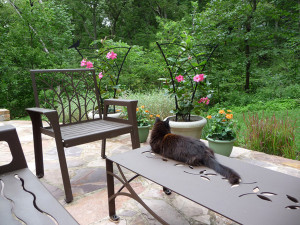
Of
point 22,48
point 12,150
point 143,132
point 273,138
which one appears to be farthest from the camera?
point 22,48

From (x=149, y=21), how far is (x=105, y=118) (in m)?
12.4

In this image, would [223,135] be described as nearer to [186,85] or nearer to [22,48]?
[186,85]

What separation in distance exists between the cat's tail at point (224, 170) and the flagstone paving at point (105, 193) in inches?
18.4

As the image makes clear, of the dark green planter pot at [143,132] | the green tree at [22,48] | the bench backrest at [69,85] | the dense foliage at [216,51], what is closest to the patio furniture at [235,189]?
the bench backrest at [69,85]

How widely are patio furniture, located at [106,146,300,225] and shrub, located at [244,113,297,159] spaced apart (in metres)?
1.52

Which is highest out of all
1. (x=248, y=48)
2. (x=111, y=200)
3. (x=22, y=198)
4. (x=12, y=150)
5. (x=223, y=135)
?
(x=248, y=48)

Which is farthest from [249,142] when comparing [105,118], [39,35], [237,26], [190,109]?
[39,35]

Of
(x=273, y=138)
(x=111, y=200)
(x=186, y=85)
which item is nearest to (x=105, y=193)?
(x=111, y=200)

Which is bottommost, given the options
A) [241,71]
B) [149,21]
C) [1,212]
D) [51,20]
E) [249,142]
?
[249,142]

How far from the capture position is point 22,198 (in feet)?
2.89

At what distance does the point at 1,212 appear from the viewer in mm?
807

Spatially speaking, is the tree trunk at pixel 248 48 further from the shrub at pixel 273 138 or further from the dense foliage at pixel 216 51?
the shrub at pixel 273 138

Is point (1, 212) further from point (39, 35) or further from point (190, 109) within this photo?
point (39, 35)

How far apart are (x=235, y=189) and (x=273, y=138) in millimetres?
1859
